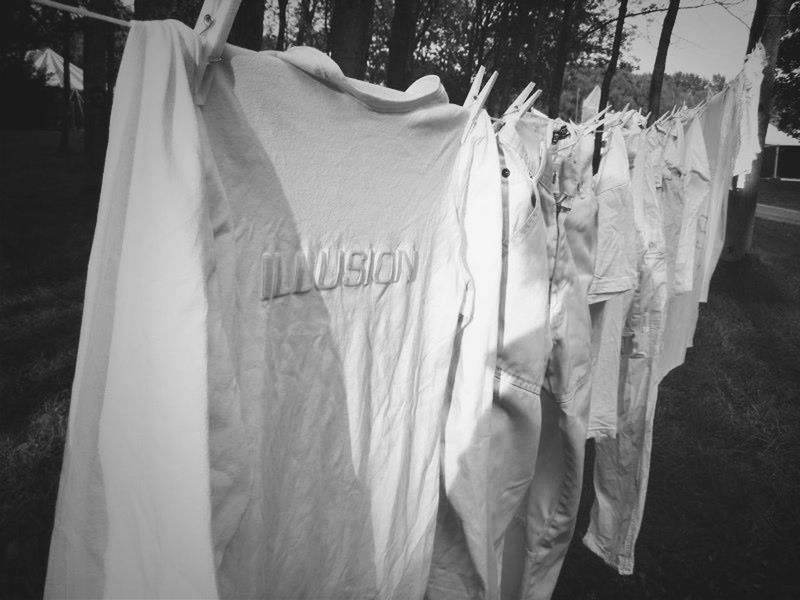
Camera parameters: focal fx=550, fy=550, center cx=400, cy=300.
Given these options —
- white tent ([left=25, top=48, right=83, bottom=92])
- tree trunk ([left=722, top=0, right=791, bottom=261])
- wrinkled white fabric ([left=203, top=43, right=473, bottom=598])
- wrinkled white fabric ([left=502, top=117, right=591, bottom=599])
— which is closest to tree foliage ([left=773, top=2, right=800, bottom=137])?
tree trunk ([left=722, top=0, right=791, bottom=261])

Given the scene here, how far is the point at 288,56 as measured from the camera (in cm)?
101

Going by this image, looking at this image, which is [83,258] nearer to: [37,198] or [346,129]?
[37,198]

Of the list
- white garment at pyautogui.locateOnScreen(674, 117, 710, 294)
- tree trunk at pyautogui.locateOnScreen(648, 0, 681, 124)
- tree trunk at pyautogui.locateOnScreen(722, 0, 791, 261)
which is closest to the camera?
white garment at pyautogui.locateOnScreen(674, 117, 710, 294)

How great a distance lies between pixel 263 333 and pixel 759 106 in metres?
7.37

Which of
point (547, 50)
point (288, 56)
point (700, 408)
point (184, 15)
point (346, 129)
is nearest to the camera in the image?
point (288, 56)

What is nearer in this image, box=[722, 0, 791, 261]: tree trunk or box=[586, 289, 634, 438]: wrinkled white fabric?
box=[586, 289, 634, 438]: wrinkled white fabric

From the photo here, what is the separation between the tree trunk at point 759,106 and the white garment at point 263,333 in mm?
6116

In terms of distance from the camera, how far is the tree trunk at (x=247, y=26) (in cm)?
302

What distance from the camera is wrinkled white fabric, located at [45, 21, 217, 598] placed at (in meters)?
0.82

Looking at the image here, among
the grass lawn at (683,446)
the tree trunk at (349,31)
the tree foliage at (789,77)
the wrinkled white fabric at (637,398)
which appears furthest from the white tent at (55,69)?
the wrinkled white fabric at (637,398)

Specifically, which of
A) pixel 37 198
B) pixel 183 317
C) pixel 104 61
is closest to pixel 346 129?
pixel 183 317

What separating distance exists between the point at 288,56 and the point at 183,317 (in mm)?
517

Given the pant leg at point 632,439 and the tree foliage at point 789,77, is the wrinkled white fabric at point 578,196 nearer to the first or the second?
the pant leg at point 632,439

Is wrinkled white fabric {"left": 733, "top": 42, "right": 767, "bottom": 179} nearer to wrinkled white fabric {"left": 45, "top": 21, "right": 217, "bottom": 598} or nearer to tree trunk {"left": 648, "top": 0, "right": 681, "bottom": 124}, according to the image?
wrinkled white fabric {"left": 45, "top": 21, "right": 217, "bottom": 598}
